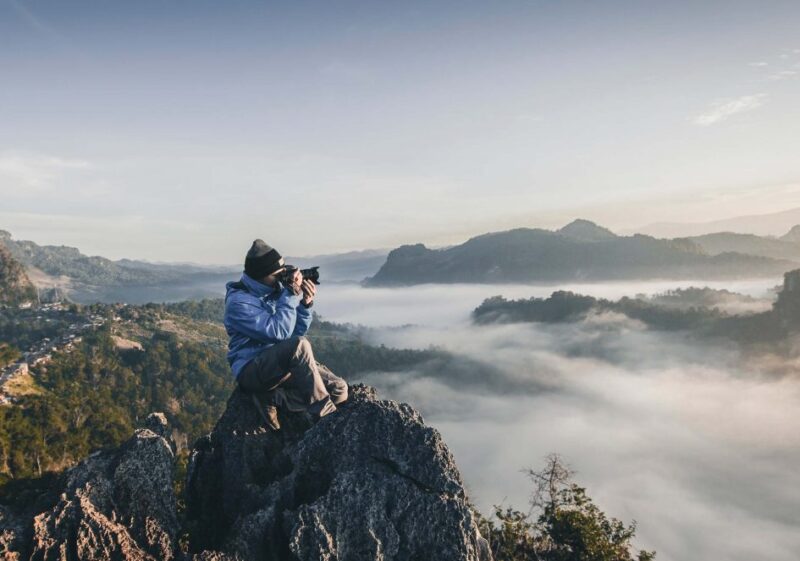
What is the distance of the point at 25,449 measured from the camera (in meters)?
64.2

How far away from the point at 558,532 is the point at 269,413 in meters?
12.1

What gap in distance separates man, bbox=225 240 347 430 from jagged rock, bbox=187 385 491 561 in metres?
0.69

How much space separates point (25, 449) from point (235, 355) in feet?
249

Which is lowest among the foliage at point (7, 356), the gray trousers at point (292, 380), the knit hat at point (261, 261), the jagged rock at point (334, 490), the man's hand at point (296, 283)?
the foliage at point (7, 356)

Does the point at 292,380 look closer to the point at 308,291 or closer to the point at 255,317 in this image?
the point at 255,317

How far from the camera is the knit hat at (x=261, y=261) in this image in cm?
932

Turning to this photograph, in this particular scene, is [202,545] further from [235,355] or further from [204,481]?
[235,355]

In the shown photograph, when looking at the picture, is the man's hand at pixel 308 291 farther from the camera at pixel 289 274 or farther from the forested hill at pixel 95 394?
the forested hill at pixel 95 394

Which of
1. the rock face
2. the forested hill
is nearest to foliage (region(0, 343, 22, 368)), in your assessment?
the forested hill

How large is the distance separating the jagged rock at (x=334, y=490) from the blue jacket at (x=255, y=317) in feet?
5.66

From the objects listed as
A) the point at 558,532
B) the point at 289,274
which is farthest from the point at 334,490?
the point at 558,532

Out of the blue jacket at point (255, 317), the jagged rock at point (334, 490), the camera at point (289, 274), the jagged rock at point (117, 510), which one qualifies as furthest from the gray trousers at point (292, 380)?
the jagged rock at point (117, 510)

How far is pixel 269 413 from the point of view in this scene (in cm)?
1001

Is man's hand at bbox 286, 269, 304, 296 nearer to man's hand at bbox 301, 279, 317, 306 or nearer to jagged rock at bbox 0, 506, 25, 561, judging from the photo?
man's hand at bbox 301, 279, 317, 306
